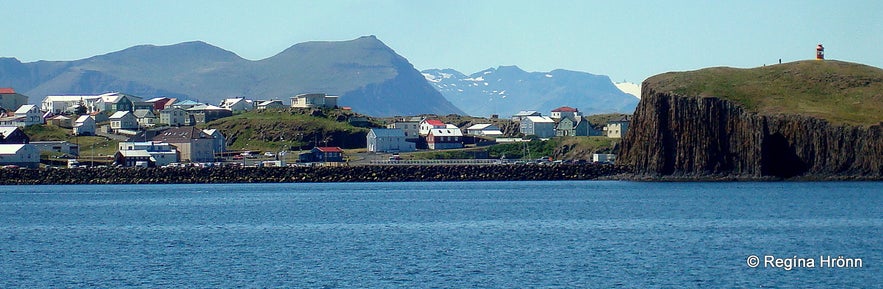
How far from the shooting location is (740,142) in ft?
315

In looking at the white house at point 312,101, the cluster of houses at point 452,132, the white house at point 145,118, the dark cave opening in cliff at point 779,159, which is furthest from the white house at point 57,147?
the dark cave opening in cliff at point 779,159

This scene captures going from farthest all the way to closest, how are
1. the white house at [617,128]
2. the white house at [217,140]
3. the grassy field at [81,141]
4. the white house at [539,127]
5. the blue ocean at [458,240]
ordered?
the white house at [539,127] → the white house at [617,128] → the white house at [217,140] → the grassy field at [81,141] → the blue ocean at [458,240]

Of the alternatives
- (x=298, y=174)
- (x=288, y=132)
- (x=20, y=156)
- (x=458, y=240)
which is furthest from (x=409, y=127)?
(x=458, y=240)

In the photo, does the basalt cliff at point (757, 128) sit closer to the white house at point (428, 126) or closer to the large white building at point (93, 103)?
the white house at point (428, 126)

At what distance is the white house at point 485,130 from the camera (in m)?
167

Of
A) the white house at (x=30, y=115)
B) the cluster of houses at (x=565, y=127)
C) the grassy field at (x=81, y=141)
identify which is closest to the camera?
the grassy field at (x=81, y=141)

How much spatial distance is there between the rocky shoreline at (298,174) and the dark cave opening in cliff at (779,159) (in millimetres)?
16398

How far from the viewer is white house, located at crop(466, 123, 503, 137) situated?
167 metres

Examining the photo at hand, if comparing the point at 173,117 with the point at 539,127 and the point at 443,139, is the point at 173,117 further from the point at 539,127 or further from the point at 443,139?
the point at 539,127

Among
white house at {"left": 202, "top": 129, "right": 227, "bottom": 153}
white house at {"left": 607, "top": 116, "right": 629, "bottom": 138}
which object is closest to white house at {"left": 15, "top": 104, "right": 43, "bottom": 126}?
white house at {"left": 202, "top": 129, "right": 227, "bottom": 153}

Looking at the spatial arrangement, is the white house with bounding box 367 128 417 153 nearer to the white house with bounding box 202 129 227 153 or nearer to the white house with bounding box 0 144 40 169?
the white house with bounding box 202 129 227 153

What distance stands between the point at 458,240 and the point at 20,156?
8106 cm

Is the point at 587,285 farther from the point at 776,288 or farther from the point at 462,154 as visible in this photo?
the point at 462,154

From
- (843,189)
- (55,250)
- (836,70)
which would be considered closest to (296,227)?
(55,250)
